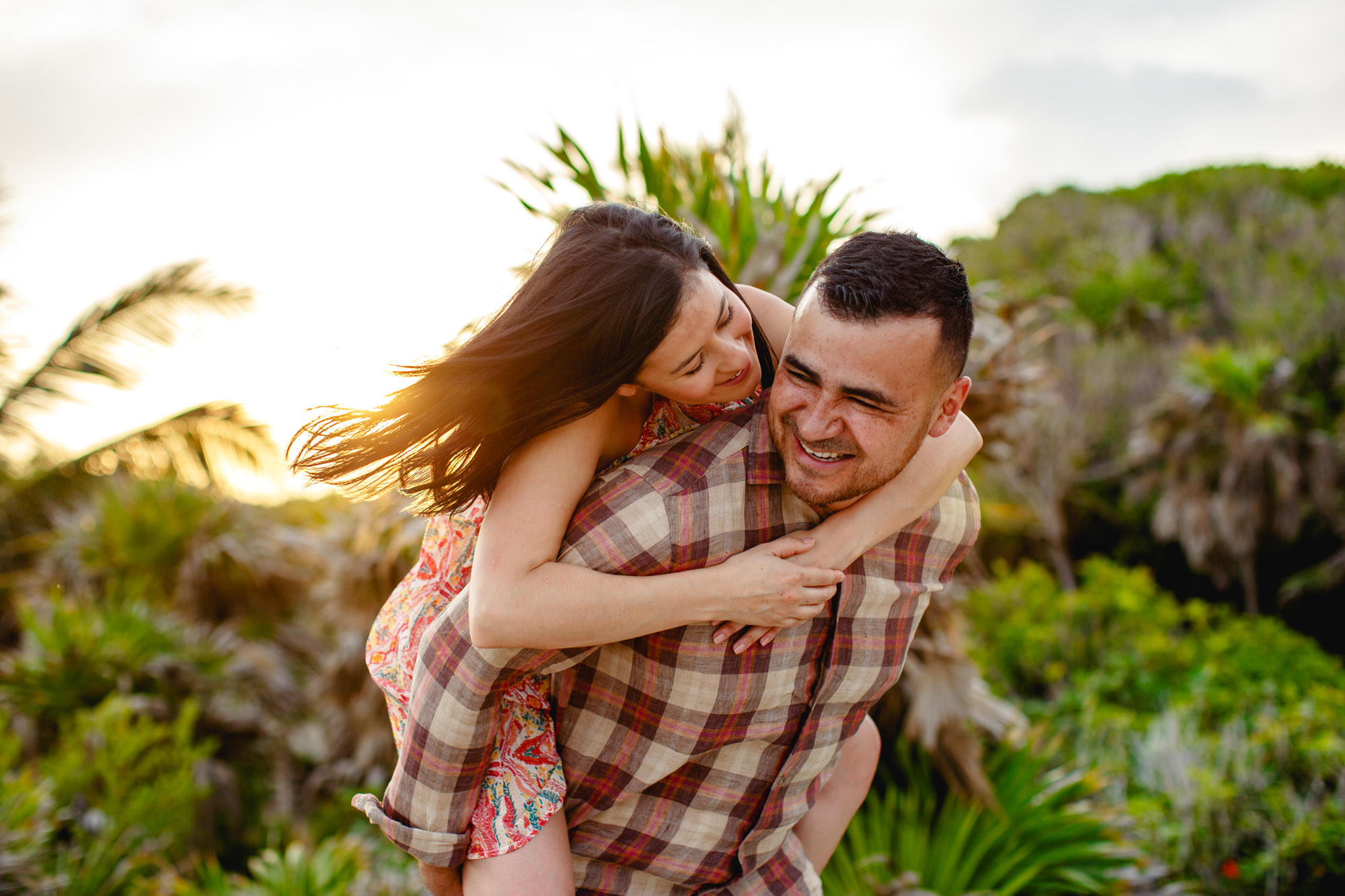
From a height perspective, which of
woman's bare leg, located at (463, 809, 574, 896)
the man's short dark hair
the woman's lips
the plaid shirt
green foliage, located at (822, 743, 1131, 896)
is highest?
the man's short dark hair

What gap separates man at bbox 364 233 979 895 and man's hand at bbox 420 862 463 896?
8 cm

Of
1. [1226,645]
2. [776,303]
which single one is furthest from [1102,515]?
[776,303]

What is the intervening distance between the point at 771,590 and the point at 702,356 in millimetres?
553

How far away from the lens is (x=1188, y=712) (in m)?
7.15

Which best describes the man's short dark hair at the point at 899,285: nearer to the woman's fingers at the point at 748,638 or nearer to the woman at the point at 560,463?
the woman at the point at 560,463

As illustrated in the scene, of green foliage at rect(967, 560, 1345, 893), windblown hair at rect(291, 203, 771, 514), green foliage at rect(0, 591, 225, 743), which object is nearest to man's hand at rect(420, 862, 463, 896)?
windblown hair at rect(291, 203, 771, 514)

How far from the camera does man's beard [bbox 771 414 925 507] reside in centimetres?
164

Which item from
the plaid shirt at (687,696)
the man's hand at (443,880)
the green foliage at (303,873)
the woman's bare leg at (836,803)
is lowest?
the green foliage at (303,873)

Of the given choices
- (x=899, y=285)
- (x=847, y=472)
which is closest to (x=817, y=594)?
(x=847, y=472)

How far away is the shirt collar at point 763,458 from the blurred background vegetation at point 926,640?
5.35 feet

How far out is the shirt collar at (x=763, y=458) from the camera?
1.69 m

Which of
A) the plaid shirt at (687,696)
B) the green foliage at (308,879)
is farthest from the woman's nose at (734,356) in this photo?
the green foliage at (308,879)

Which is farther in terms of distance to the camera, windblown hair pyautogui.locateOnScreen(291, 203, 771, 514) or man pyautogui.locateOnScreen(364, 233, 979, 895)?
windblown hair pyautogui.locateOnScreen(291, 203, 771, 514)

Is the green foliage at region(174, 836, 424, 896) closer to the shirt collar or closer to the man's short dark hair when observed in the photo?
the shirt collar
